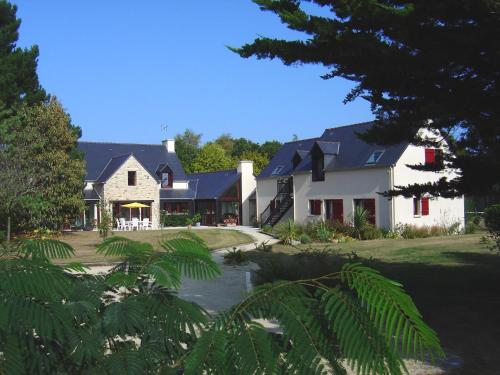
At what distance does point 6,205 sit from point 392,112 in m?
21.1

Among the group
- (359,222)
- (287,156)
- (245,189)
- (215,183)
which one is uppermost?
(287,156)

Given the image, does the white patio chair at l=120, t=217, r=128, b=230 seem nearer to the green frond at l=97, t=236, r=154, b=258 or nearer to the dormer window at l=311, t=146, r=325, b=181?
the dormer window at l=311, t=146, r=325, b=181

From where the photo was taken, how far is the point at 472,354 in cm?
723

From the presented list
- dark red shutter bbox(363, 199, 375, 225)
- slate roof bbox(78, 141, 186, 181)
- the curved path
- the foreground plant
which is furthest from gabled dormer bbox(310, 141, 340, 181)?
the foreground plant

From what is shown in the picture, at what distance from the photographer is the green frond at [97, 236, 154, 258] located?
2.50 meters

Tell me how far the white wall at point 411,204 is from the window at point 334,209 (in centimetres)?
449

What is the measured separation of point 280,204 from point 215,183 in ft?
41.7

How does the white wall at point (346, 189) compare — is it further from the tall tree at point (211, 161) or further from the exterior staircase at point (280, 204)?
the tall tree at point (211, 161)

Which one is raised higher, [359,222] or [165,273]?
[165,273]

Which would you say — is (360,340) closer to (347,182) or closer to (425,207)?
(425,207)

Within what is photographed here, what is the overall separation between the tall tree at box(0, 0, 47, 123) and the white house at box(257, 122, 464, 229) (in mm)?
19669

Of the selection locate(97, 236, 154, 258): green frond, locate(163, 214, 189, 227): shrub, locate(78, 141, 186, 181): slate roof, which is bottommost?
locate(163, 214, 189, 227): shrub

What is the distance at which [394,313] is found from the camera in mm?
1481

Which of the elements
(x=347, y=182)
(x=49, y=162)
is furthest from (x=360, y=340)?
(x=347, y=182)
